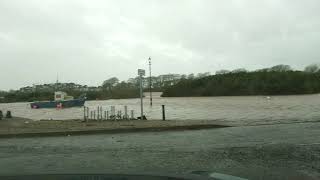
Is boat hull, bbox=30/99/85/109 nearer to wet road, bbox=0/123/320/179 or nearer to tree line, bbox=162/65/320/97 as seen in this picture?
tree line, bbox=162/65/320/97

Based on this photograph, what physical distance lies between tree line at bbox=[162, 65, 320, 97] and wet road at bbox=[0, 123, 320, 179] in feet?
363

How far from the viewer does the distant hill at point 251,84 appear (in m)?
128

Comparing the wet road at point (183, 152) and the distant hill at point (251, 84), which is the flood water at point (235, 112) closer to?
the wet road at point (183, 152)

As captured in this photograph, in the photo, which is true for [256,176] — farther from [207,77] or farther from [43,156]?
[207,77]

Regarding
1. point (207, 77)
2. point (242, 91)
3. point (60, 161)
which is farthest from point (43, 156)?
point (207, 77)

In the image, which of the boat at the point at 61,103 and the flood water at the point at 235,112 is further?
the boat at the point at 61,103

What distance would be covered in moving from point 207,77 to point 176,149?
12977 cm

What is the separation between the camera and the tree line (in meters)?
128

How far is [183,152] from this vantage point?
46.3 feet

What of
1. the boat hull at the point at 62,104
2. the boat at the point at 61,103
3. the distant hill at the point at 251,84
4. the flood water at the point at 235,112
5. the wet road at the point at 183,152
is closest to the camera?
the wet road at the point at 183,152

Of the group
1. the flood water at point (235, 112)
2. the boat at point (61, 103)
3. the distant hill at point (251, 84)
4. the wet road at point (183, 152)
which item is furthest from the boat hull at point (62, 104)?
the wet road at point (183, 152)

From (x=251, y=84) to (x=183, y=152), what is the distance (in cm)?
11883

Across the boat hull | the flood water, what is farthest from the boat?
the flood water

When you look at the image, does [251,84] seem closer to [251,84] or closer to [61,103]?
[251,84]
